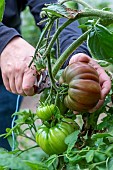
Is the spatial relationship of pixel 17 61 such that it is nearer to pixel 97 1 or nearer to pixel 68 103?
pixel 68 103

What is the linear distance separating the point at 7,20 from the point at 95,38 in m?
0.86

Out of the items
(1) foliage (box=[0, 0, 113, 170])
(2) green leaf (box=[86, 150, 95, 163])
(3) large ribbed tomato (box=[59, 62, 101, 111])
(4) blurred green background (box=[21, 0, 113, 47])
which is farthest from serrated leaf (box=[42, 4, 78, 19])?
(4) blurred green background (box=[21, 0, 113, 47])

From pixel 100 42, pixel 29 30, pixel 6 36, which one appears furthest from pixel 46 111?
pixel 29 30

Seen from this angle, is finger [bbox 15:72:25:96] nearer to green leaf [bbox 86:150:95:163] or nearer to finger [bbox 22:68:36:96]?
finger [bbox 22:68:36:96]

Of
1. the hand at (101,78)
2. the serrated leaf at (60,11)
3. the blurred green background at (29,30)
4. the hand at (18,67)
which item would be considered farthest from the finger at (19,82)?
the blurred green background at (29,30)

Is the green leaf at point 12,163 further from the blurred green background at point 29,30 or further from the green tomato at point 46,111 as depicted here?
the blurred green background at point 29,30

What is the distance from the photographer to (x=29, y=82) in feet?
2.85

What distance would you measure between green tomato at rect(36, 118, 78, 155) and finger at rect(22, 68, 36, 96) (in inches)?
4.3

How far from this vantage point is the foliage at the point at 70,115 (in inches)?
27.5

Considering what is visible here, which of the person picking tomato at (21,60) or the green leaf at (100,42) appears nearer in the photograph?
the green leaf at (100,42)

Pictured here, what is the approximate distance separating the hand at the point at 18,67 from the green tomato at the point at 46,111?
10 centimetres

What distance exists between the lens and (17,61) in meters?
0.99

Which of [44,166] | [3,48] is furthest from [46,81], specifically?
[3,48]

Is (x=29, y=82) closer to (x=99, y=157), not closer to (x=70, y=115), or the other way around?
(x=70, y=115)
